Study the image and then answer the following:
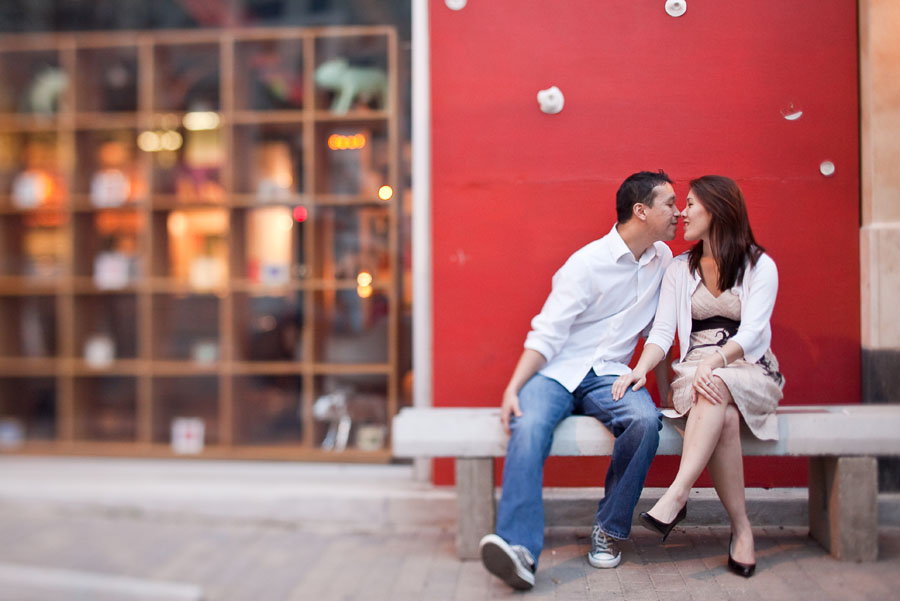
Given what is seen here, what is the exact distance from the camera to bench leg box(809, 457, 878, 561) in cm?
264

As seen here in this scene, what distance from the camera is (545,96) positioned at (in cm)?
304

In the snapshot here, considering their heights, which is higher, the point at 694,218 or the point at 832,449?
the point at 694,218

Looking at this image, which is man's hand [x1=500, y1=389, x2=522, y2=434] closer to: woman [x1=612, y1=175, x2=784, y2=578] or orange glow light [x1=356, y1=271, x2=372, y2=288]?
woman [x1=612, y1=175, x2=784, y2=578]

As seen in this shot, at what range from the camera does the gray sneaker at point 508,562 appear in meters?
2.48

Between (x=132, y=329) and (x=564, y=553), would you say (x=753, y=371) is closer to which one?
(x=564, y=553)

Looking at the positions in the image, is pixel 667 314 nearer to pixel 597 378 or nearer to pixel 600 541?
pixel 597 378

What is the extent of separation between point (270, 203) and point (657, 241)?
2237mm

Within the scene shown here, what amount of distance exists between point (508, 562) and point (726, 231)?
125cm

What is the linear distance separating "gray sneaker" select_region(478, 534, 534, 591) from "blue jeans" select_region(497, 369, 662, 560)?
0.04m

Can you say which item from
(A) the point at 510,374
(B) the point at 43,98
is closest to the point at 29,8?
(B) the point at 43,98

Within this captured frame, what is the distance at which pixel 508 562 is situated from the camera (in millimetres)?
2486

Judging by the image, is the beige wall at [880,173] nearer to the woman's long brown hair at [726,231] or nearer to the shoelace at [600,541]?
the woman's long brown hair at [726,231]

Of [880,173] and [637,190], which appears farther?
[880,173]

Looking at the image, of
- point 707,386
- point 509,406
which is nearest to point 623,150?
point 707,386
